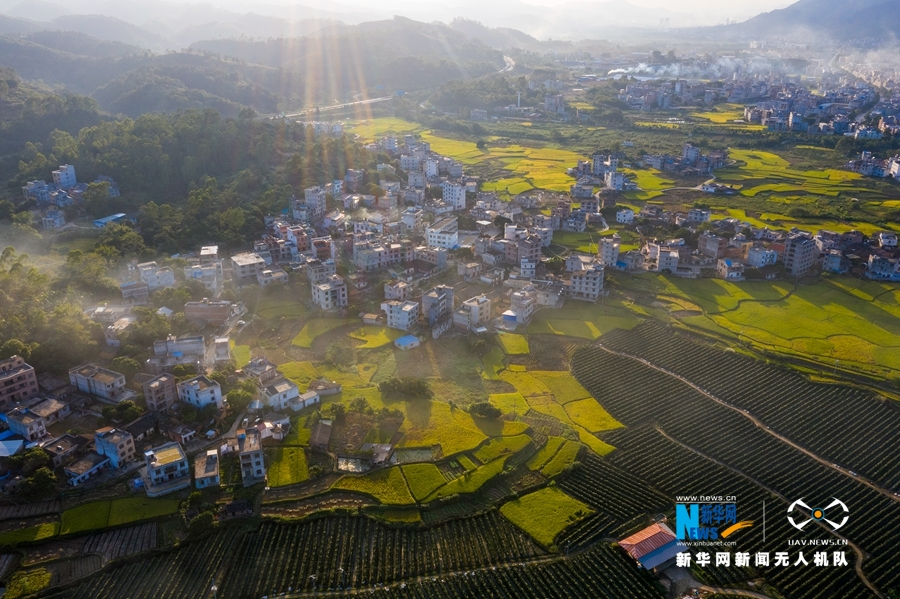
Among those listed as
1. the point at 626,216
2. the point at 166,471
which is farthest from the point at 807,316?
the point at 166,471

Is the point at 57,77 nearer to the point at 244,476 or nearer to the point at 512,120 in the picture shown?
the point at 512,120

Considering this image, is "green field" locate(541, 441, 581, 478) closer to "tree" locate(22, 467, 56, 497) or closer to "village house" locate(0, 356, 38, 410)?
"tree" locate(22, 467, 56, 497)

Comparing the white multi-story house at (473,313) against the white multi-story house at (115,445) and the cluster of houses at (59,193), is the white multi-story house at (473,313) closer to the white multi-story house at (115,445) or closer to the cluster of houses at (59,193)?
the white multi-story house at (115,445)

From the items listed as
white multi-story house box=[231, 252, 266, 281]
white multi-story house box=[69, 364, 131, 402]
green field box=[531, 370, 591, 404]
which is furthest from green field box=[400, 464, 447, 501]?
white multi-story house box=[231, 252, 266, 281]

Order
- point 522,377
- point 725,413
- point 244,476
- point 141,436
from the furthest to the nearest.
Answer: point 522,377 < point 725,413 < point 141,436 < point 244,476

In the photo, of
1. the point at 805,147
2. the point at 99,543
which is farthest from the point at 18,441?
the point at 805,147

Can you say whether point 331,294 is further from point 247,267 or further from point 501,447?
point 501,447
